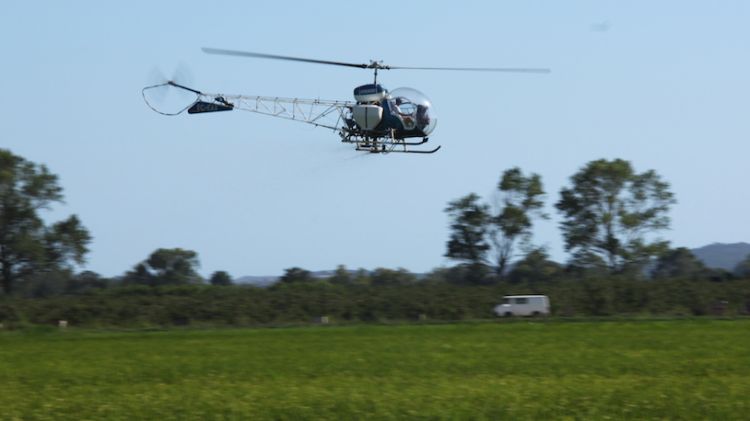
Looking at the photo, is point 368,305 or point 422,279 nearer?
point 368,305

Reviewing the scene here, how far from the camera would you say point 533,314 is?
48.8m

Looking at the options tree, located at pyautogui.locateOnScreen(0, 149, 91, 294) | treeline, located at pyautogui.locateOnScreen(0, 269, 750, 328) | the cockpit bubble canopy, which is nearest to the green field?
the cockpit bubble canopy

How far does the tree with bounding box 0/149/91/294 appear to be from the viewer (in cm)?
6297

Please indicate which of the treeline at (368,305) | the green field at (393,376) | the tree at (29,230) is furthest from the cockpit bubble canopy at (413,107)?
the tree at (29,230)

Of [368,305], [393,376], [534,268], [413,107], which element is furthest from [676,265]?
[393,376]

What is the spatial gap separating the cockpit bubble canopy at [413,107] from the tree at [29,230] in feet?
112

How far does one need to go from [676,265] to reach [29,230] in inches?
1672

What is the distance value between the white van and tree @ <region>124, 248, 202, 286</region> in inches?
1204

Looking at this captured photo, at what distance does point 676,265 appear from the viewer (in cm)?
7400

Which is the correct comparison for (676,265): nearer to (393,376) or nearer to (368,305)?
(368,305)

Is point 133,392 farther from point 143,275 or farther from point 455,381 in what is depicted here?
point 143,275

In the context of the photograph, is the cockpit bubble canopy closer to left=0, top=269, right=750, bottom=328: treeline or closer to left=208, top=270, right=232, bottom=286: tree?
left=0, top=269, right=750, bottom=328: treeline

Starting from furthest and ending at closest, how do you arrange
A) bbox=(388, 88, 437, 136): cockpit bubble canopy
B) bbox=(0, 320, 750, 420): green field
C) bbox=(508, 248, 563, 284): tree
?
1. bbox=(508, 248, 563, 284): tree
2. bbox=(388, 88, 437, 136): cockpit bubble canopy
3. bbox=(0, 320, 750, 420): green field

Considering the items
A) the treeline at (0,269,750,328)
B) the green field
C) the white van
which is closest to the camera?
the green field
